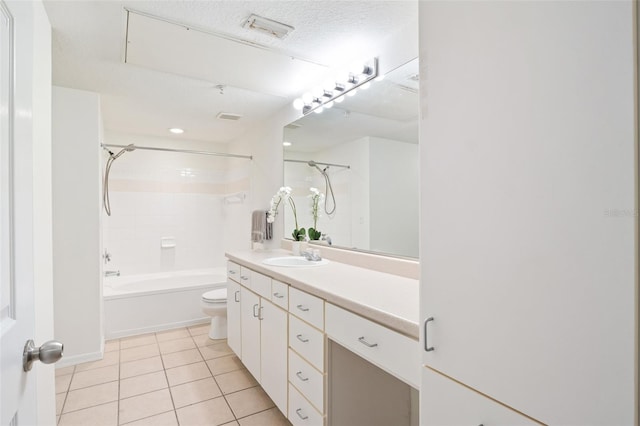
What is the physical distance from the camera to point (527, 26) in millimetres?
653

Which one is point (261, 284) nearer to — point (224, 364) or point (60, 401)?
point (224, 364)

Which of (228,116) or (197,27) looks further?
(228,116)

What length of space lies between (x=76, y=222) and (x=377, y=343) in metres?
2.64

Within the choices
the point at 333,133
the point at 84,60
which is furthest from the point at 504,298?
the point at 84,60

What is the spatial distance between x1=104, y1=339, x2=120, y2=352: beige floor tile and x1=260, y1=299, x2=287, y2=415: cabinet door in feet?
5.80

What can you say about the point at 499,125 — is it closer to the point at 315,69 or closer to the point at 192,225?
the point at 315,69

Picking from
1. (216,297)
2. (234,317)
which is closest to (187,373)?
(234,317)

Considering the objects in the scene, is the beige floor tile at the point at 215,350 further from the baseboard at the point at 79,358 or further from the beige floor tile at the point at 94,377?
the baseboard at the point at 79,358

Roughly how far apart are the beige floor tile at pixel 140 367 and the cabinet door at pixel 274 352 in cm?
111

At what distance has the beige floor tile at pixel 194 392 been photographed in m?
2.09

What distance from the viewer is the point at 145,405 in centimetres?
204

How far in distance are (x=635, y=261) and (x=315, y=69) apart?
214cm

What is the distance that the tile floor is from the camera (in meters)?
1.92

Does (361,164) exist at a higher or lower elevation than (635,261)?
higher
